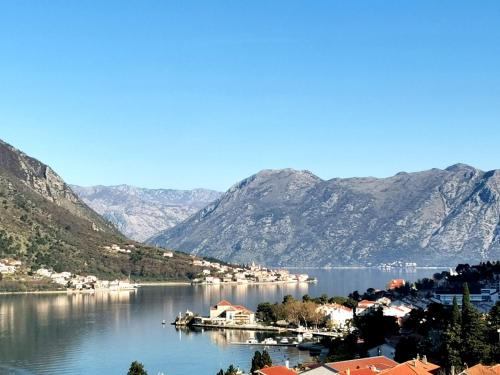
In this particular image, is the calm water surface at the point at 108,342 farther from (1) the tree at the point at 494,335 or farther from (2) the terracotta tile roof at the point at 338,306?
(1) the tree at the point at 494,335

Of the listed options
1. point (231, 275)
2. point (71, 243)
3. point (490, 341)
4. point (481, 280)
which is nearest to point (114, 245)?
point (71, 243)

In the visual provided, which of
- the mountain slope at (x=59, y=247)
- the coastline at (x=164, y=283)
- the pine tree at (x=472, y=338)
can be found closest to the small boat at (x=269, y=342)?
the pine tree at (x=472, y=338)

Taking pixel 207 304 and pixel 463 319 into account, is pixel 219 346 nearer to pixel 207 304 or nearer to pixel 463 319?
pixel 463 319

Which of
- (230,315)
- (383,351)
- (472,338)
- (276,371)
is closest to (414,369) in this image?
(472,338)

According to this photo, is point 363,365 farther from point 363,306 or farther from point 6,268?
point 6,268

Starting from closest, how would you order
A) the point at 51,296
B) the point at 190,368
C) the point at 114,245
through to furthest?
the point at 190,368 < the point at 51,296 < the point at 114,245

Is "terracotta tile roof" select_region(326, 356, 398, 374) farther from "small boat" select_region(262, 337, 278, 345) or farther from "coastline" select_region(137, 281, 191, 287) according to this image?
"coastline" select_region(137, 281, 191, 287)
